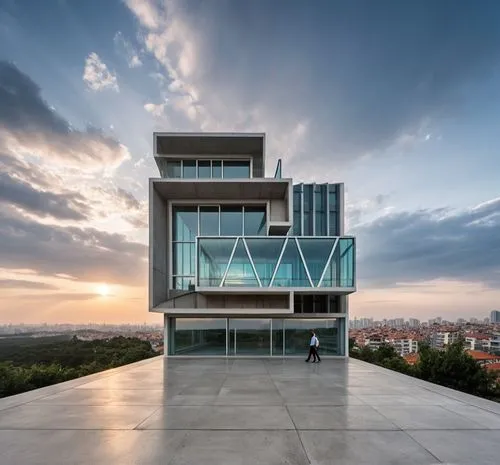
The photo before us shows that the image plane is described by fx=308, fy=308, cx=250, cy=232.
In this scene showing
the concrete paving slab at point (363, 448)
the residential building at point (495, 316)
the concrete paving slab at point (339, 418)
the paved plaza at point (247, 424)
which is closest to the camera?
the concrete paving slab at point (363, 448)

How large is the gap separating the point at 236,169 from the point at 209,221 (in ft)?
14.6

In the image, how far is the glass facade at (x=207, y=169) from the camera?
22875 mm

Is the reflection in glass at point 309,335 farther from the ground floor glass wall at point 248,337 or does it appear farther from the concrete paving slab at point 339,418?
the concrete paving slab at point 339,418

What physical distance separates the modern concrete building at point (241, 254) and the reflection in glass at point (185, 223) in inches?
2.8

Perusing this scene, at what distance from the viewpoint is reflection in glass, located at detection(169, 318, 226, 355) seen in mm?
20156

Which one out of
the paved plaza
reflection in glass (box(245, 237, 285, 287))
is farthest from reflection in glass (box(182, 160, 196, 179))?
the paved plaza

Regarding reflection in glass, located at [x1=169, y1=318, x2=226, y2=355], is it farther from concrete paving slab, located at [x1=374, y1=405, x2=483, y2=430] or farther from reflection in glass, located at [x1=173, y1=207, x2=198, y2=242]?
concrete paving slab, located at [x1=374, y1=405, x2=483, y2=430]

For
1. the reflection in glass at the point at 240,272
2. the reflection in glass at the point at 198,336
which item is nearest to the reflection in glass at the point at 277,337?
the reflection in glass at the point at 198,336

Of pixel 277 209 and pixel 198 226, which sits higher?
pixel 277 209

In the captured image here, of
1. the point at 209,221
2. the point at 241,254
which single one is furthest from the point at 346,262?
the point at 209,221

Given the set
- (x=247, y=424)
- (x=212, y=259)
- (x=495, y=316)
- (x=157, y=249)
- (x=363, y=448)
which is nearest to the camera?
(x=363, y=448)

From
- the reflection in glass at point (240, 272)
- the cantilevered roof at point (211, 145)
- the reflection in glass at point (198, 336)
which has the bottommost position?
the reflection in glass at point (198, 336)

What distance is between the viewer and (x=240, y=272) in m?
18.7

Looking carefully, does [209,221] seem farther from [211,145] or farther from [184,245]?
[211,145]
